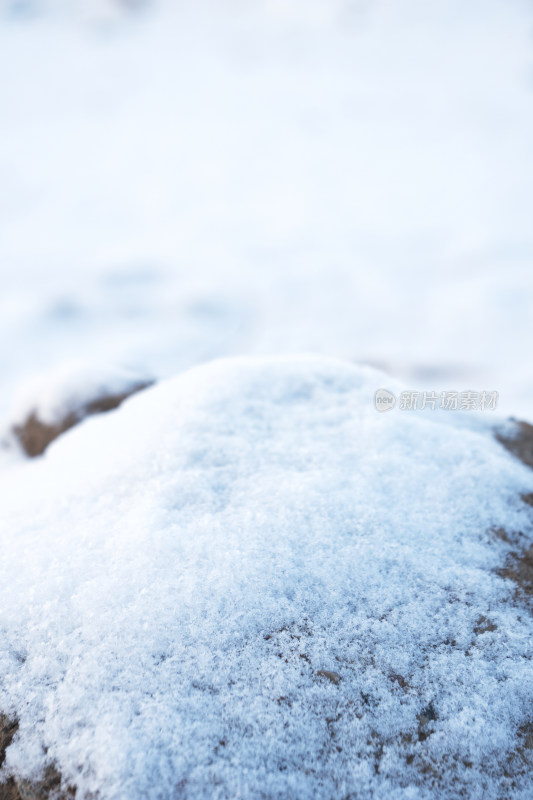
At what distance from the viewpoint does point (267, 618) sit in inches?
44.5

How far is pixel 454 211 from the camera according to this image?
902 centimetres

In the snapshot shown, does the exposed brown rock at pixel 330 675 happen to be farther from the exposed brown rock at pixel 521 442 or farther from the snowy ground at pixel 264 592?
the exposed brown rock at pixel 521 442

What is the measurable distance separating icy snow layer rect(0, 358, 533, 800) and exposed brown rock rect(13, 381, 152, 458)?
80cm

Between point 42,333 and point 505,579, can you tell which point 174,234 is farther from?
point 505,579

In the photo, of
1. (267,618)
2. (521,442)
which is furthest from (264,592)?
(521,442)

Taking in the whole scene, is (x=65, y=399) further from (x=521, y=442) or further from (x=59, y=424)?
(x=521, y=442)

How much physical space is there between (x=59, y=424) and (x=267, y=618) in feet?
6.07

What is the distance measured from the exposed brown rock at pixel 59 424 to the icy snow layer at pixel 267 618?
796mm

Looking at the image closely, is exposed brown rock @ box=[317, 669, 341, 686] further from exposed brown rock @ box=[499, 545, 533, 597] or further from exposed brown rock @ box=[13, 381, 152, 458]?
exposed brown rock @ box=[13, 381, 152, 458]

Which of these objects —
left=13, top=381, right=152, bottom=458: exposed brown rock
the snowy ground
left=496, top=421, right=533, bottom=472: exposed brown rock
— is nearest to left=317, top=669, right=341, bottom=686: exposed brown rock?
the snowy ground

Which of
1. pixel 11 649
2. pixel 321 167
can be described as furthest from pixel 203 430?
pixel 321 167

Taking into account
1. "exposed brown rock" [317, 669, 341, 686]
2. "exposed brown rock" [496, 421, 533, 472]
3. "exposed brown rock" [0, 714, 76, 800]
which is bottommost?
"exposed brown rock" [496, 421, 533, 472]

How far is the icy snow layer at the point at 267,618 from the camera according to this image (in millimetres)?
921

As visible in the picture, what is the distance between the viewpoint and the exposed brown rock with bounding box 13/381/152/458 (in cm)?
253
